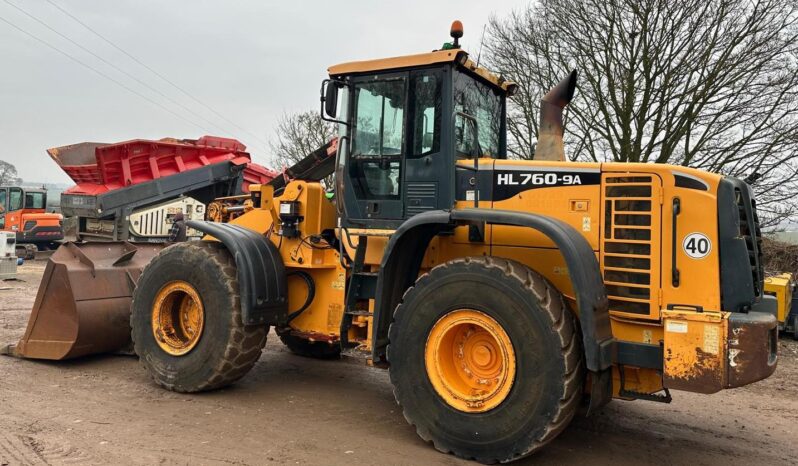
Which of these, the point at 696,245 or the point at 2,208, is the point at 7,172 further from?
the point at 696,245

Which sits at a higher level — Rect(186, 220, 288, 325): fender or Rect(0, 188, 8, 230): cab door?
Rect(0, 188, 8, 230): cab door

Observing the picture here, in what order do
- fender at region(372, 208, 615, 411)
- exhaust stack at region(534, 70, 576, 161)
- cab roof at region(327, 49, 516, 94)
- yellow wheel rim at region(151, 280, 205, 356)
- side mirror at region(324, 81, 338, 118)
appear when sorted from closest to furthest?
fender at region(372, 208, 615, 411) < cab roof at region(327, 49, 516, 94) < side mirror at region(324, 81, 338, 118) < exhaust stack at region(534, 70, 576, 161) < yellow wheel rim at region(151, 280, 205, 356)

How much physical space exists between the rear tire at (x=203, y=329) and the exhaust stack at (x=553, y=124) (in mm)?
2766

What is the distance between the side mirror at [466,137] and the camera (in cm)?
464

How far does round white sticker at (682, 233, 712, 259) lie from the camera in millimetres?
3718

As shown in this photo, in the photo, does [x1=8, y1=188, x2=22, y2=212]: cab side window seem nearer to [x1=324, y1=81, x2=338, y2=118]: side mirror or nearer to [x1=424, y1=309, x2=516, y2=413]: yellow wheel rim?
[x1=324, y1=81, x2=338, y2=118]: side mirror

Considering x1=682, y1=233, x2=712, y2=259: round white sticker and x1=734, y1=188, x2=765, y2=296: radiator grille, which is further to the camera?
x1=734, y1=188, x2=765, y2=296: radiator grille

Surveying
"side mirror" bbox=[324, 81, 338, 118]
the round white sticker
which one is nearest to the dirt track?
the round white sticker

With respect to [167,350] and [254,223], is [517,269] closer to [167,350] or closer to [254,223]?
[254,223]

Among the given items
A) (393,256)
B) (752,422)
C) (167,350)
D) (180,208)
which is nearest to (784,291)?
(752,422)

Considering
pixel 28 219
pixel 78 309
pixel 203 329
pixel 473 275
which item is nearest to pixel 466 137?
pixel 473 275

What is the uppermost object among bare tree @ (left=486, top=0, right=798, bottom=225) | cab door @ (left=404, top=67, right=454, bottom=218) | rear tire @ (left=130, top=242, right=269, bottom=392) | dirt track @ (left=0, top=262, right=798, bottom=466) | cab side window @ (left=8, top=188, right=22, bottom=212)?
bare tree @ (left=486, top=0, right=798, bottom=225)

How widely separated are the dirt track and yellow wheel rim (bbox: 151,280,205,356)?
17.1 inches

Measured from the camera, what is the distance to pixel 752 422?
17.2ft
